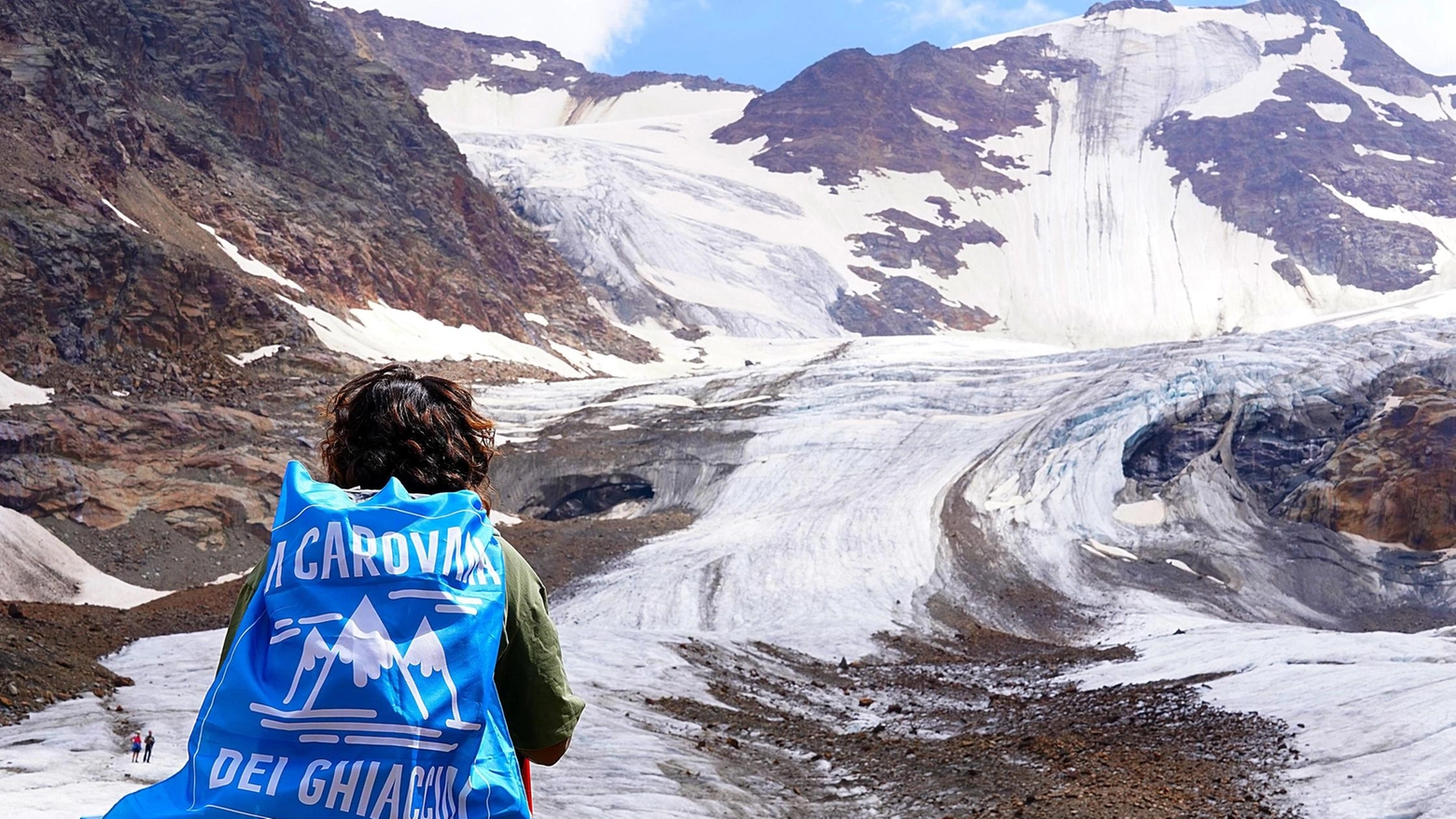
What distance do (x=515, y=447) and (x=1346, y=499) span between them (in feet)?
97.8

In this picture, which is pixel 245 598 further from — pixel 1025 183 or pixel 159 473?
pixel 1025 183

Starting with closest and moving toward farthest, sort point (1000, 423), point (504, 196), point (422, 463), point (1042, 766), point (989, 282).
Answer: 1. point (422, 463)
2. point (1042, 766)
3. point (1000, 423)
4. point (504, 196)
5. point (989, 282)

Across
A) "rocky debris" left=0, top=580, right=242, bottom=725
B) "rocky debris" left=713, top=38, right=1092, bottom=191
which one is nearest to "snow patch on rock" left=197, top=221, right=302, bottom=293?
"rocky debris" left=0, top=580, right=242, bottom=725

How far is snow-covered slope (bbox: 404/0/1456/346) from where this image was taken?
379ft

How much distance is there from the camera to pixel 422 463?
311 centimetres

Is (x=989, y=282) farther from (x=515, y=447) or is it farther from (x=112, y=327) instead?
(x=112, y=327)

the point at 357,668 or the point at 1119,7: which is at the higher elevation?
the point at 1119,7

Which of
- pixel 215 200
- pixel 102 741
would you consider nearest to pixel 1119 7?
pixel 215 200

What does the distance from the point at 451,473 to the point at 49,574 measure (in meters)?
31.5

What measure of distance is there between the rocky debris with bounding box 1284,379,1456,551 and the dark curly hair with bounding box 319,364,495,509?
44.0 m

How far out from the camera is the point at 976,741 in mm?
17047

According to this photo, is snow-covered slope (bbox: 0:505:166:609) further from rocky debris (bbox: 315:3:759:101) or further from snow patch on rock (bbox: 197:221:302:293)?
rocky debris (bbox: 315:3:759:101)

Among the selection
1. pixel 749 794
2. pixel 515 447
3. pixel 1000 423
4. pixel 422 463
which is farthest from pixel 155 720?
pixel 1000 423

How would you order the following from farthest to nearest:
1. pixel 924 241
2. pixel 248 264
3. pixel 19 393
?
pixel 924 241 → pixel 248 264 → pixel 19 393
